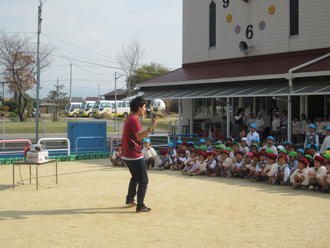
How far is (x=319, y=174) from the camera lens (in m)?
9.47

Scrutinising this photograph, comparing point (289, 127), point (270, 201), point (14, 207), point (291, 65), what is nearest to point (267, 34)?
point (291, 65)

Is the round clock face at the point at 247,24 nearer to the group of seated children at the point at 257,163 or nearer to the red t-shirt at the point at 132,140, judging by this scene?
the group of seated children at the point at 257,163

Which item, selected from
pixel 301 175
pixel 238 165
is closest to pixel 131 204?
pixel 301 175

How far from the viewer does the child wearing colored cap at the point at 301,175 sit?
383 inches

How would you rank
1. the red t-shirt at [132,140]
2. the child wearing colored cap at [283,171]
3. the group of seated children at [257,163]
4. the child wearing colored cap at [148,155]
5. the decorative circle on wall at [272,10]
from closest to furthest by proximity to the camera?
1. the red t-shirt at [132,140]
2. the group of seated children at [257,163]
3. the child wearing colored cap at [283,171]
4. the child wearing colored cap at [148,155]
5. the decorative circle on wall at [272,10]

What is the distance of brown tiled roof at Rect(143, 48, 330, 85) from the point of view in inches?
674

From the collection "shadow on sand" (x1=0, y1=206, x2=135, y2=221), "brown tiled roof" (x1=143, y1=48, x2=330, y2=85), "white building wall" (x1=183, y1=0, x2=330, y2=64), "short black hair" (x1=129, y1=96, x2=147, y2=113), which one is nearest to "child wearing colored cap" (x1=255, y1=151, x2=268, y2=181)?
"shadow on sand" (x1=0, y1=206, x2=135, y2=221)

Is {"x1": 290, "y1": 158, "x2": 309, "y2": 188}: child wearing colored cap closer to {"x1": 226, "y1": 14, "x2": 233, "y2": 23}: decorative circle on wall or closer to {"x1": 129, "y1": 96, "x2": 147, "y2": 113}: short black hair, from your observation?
{"x1": 129, "y1": 96, "x2": 147, "y2": 113}: short black hair

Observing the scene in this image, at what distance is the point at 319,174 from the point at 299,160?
702 mm

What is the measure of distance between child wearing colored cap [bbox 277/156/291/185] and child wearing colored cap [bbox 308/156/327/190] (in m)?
0.68

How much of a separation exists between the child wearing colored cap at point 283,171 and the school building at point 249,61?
13.7 ft

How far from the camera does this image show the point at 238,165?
38.3 feet

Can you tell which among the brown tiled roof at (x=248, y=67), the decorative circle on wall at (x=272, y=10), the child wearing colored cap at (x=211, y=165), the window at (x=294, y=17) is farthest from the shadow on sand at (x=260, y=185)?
the decorative circle on wall at (x=272, y=10)

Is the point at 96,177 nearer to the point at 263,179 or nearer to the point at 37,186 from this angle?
the point at 37,186
